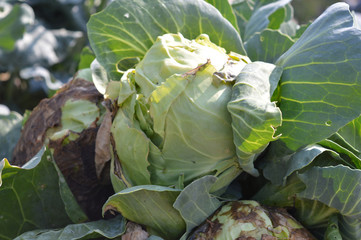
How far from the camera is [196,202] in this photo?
1.13m

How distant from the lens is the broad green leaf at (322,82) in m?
1.15

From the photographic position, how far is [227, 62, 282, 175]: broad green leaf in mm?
1028

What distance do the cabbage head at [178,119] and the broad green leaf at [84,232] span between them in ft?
0.46

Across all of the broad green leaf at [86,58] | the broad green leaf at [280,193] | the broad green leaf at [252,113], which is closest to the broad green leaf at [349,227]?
the broad green leaf at [280,193]

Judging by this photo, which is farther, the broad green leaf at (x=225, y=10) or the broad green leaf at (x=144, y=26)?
the broad green leaf at (x=225, y=10)

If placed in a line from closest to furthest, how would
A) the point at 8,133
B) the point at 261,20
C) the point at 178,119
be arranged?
the point at 178,119 → the point at 261,20 → the point at 8,133

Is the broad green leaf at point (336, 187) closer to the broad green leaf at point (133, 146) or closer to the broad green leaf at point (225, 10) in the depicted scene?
the broad green leaf at point (133, 146)

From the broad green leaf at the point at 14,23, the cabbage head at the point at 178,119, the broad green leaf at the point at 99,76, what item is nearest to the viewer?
the cabbage head at the point at 178,119

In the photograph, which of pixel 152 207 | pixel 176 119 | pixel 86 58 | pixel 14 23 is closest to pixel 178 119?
pixel 176 119

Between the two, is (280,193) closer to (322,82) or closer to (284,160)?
(284,160)

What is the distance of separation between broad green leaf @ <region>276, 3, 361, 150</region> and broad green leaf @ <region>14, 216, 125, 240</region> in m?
0.55

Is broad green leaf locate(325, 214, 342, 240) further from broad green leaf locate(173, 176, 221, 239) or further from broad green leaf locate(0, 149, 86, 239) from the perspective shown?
broad green leaf locate(0, 149, 86, 239)

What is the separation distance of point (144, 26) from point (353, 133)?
2.38 feet

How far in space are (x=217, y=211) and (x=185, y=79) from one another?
0.37 metres
